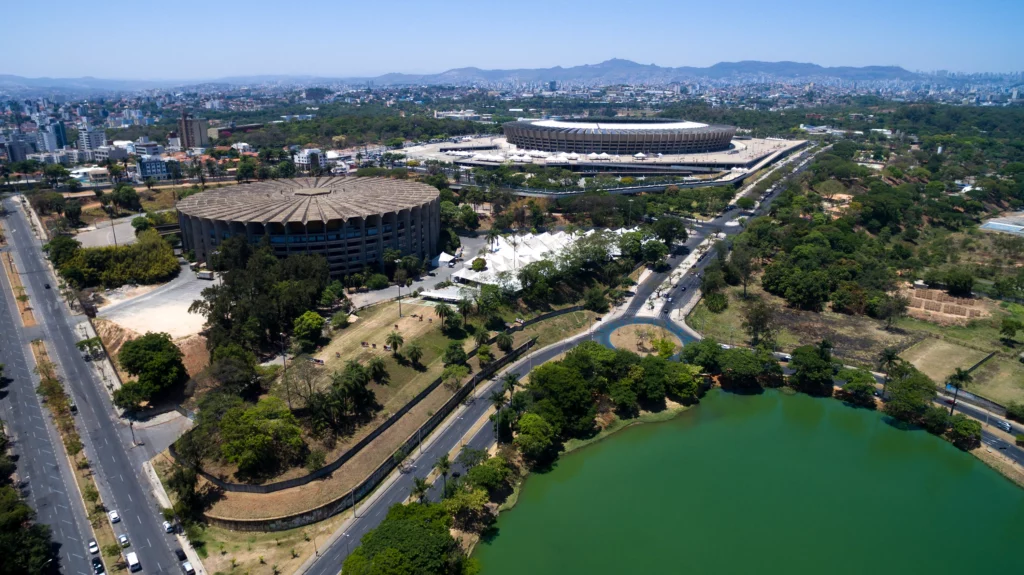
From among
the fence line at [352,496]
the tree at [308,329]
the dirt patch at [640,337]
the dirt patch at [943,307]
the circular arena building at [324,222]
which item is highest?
the circular arena building at [324,222]

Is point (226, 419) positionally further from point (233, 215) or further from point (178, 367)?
point (233, 215)

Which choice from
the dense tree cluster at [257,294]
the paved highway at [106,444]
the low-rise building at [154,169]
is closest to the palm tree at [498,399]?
the dense tree cluster at [257,294]

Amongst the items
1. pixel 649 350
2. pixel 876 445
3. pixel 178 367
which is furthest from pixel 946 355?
pixel 178 367

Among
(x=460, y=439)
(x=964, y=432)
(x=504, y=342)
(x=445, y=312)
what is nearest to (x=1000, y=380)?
(x=964, y=432)

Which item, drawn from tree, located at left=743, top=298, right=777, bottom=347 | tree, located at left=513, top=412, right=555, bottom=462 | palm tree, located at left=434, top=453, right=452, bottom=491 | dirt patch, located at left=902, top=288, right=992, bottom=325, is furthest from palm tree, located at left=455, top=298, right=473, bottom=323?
dirt patch, located at left=902, top=288, right=992, bottom=325

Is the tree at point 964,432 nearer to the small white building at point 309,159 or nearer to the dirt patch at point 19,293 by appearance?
the dirt patch at point 19,293

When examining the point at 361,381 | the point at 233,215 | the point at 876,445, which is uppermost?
the point at 233,215

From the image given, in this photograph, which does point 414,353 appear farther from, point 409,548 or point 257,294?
point 409,548
